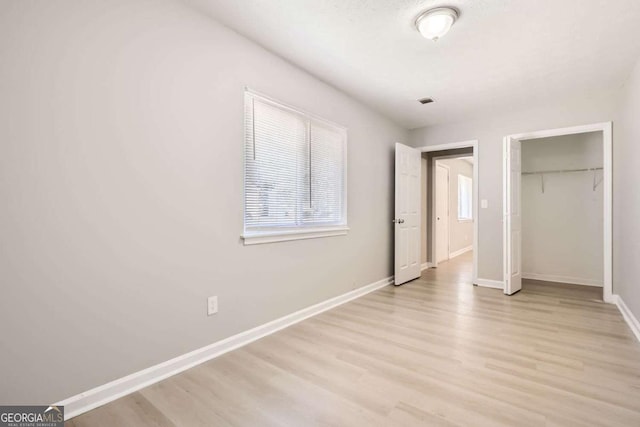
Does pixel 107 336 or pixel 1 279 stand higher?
pixel 1 279

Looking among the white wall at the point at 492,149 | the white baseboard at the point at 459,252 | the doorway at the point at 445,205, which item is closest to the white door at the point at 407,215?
the doorway at the point at 445,205

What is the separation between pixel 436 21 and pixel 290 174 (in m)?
1.64

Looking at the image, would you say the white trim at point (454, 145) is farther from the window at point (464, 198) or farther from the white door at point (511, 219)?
the window at point (464, 198)

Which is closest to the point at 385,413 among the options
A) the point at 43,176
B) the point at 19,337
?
the point at 19,337

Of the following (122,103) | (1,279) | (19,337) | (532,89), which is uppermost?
(532,89)

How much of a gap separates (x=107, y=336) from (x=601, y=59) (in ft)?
14.5

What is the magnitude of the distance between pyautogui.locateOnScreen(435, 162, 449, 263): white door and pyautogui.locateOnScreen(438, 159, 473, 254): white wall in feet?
0.78

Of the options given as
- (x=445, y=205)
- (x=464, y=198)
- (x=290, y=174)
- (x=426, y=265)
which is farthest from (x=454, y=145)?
(x=464, y=198)

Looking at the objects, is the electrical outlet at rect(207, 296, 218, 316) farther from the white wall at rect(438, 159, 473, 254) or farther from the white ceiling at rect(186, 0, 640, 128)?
the white wall at rect(438, 159, 473, 254)

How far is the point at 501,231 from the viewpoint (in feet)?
13.9

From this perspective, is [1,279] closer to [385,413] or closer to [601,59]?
[385,413]

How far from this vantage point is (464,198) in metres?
8.16

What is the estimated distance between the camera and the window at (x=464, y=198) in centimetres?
769

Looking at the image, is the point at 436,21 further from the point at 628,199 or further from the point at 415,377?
the point at 628,199
